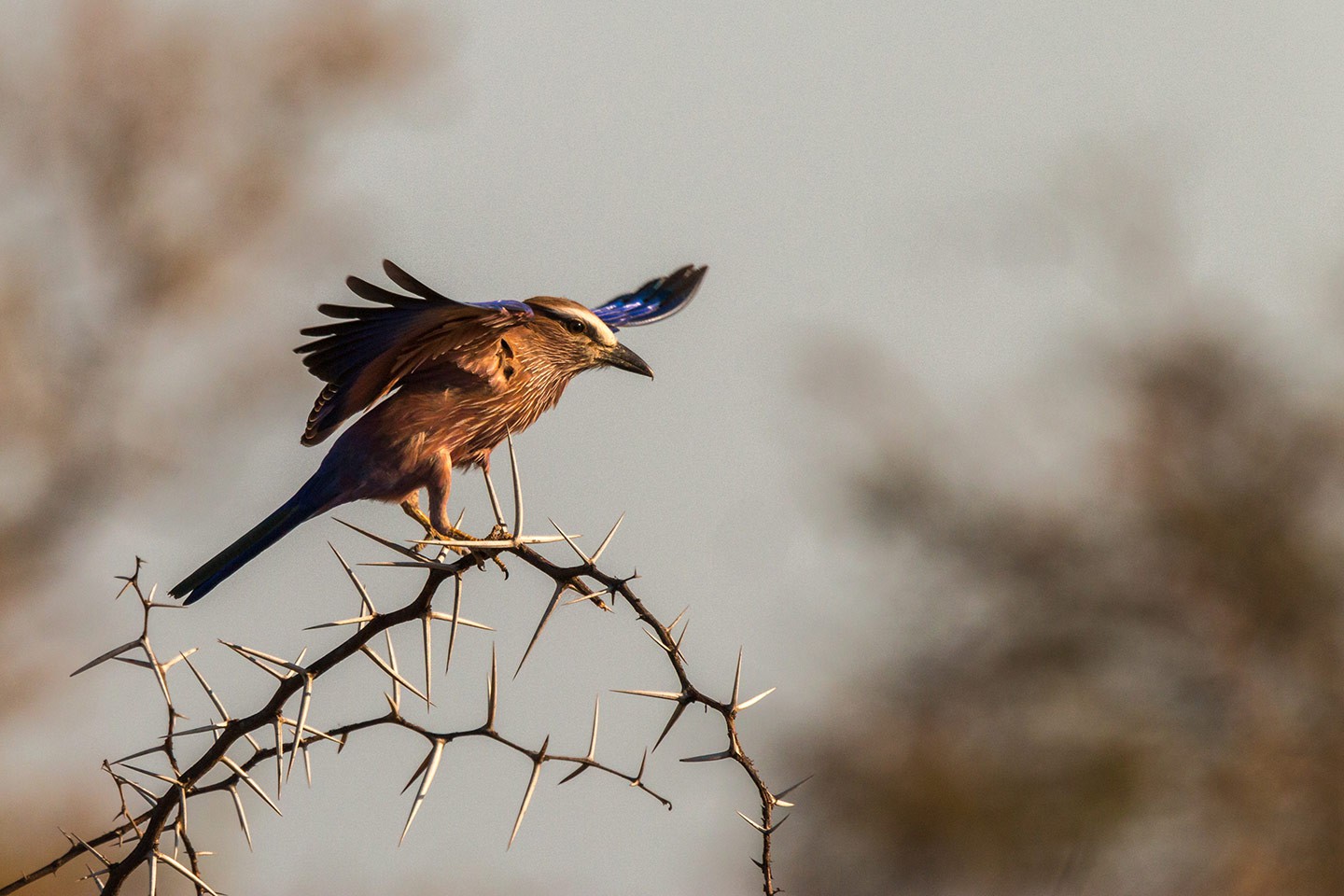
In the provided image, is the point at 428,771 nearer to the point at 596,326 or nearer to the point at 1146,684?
the point at 596,326

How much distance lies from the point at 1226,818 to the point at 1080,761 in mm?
1469

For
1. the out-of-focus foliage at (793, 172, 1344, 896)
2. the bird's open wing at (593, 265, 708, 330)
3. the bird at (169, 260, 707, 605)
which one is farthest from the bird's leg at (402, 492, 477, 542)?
the out-of-focus foliage at (793, 172, 1344, 896)

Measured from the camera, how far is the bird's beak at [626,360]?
3463 mm

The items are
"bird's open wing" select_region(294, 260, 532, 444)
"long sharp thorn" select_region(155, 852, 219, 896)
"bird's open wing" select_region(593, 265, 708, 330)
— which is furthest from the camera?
"bird's open wing" select_region(593, 265, 708, 330)

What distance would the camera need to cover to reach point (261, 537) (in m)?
3.19

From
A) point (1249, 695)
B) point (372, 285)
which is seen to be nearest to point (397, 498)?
point (372, 285)

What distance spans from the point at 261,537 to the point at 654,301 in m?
1.36

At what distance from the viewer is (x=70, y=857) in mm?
2227

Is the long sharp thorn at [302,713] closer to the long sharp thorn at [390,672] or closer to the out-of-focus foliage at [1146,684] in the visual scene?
the long sharp thorn at [390,672]

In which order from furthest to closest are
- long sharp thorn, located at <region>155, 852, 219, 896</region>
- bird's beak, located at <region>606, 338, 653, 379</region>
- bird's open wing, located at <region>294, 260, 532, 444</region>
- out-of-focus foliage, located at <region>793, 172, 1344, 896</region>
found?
out-of-focus foliage, located at <region>793, 172, 1344, 896</region> < bird's beak, located at <region>606, 338, 653, 379</region> < bird's open wing, located at <region>294, 260, 532, 444</region> < long sharp thorn, located at <region>155, 852, 219, 896</region>

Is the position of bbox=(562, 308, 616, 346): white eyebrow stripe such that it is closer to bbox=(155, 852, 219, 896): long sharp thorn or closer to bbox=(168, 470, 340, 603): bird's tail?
bbox=(168, 470, 340, 603): bird's tail

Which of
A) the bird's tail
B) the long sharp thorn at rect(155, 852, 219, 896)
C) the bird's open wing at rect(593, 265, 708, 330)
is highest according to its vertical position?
the bird's open wing at rect(593, 265, 708, 330)

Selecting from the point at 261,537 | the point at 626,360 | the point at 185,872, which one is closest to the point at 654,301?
the point at 626,360

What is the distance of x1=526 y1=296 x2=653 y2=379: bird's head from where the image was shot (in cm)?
335
